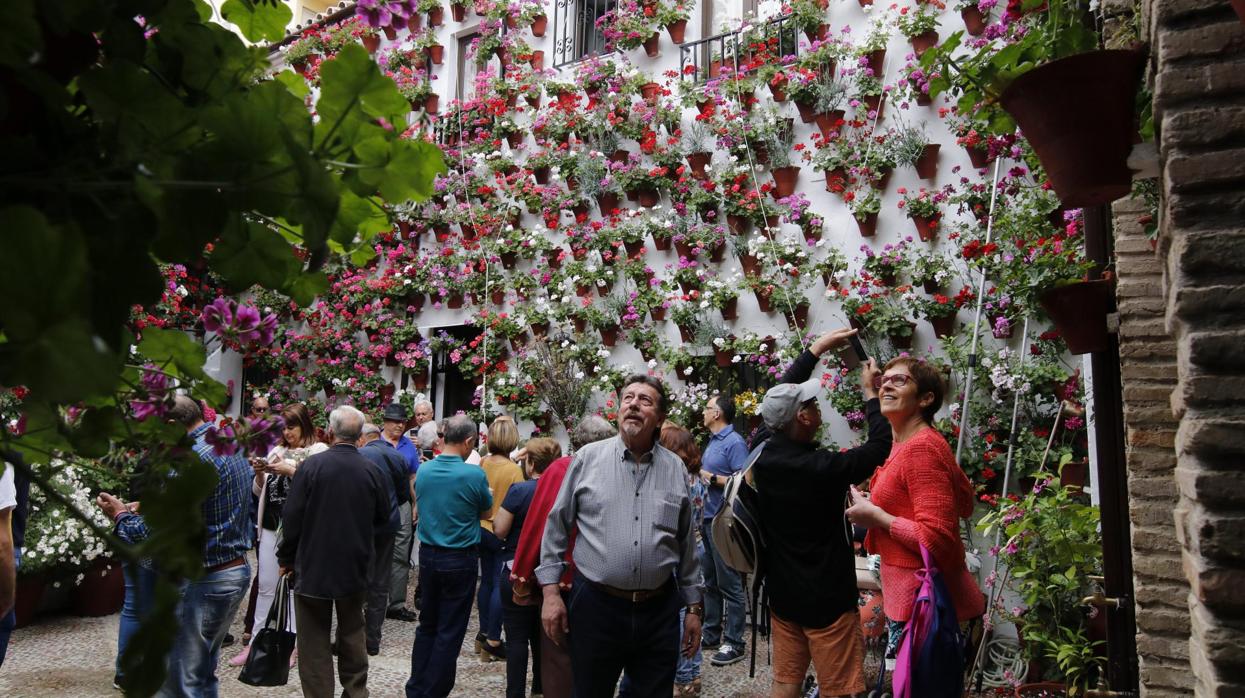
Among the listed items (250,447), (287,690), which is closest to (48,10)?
(250,447)

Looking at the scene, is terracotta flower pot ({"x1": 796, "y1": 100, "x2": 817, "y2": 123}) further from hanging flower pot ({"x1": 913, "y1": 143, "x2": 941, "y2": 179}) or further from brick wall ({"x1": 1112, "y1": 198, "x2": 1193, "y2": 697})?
brick wall ({"x1": 1112, "y1": 198, "x2": 1193, "y2": 697})

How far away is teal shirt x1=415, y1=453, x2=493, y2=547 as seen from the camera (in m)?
5.78

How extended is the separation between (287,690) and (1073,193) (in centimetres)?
591

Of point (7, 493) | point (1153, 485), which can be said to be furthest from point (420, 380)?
point (1153, 485)

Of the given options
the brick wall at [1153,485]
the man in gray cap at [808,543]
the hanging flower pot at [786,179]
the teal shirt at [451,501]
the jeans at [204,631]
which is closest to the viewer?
the brick wall at [1153,485]

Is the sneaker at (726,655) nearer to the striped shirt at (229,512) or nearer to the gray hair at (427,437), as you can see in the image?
the gray hair at (427,437)

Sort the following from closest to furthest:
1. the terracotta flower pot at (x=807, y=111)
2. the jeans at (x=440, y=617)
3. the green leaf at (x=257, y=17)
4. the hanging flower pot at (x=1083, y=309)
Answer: the green leaf at (x=257, y=17), the hanging flower pot at (x=1083, y=309), the jeans at (x=440, y=617), the terracotta flower pot at (x=807, y=111)

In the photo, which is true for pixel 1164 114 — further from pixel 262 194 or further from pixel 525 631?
pixel 525 631

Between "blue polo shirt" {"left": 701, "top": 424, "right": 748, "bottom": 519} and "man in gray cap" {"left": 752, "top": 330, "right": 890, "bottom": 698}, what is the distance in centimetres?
306

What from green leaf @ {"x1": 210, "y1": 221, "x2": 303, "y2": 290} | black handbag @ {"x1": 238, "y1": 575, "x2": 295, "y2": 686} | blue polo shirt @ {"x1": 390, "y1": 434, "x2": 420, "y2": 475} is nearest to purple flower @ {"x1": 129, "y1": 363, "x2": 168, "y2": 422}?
green leaf @ {"x1": 210, "y1": 221, "x2": 303, "y2": 290}

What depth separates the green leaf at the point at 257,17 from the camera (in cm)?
106

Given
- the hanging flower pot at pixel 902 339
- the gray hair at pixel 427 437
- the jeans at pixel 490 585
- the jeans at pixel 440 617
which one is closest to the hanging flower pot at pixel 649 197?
the hanging flower pot at pixel 902 339

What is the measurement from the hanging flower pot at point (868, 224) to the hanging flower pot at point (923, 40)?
1.53 m

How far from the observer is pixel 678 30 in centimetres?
1009
